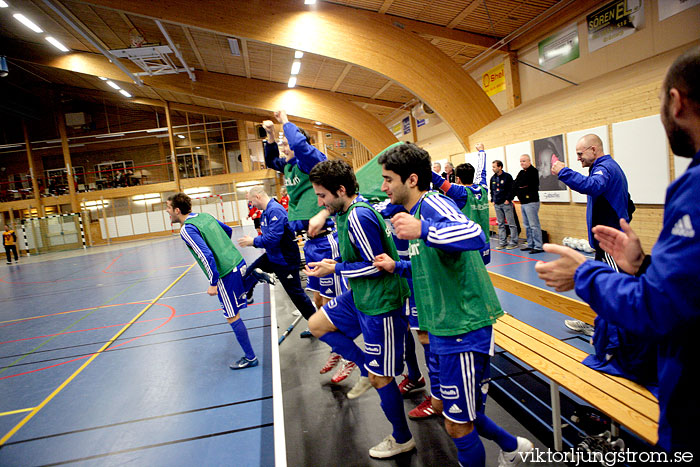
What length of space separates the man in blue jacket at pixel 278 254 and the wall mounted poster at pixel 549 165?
6.74 metres

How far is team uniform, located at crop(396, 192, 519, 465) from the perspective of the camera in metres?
1.80

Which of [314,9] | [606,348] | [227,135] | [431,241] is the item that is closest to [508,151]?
[314,9]

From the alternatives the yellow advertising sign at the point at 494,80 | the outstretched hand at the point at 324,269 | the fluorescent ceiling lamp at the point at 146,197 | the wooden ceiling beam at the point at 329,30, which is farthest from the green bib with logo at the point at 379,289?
the fluorescent ceiling lamp at the point at 146,197

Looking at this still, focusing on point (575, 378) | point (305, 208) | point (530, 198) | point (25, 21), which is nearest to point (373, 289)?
point (575, 378)

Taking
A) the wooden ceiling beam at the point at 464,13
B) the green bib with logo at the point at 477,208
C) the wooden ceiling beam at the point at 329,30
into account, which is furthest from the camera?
the wooden ceiling beam at the point at 329,30

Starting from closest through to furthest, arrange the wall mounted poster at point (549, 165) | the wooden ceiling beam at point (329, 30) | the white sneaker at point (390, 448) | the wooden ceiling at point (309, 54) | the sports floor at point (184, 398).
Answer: the white sneaker at point (390, 448) → the sports floor at point (184, 398) → the wall mounted poster at point (549, 165) → the wooden ceiling at point (309, 54) → the wooden ceiling beam at point (329, 30)

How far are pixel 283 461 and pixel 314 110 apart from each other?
16.5 metres

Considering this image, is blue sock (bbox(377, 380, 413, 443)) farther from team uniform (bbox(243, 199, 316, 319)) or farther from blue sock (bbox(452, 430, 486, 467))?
team uniform (bbox(243, 199, 316, 319))

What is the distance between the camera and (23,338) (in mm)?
6039

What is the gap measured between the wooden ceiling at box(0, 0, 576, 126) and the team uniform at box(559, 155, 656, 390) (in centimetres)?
652

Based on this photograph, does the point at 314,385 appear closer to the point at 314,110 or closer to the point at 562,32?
the point at 562,32

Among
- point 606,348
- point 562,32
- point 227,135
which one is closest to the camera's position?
point 606,348

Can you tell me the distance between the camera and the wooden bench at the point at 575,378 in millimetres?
1842

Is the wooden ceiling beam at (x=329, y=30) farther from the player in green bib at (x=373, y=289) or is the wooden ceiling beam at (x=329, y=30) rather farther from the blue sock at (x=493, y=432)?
the blue sock at (x=493, y=432)
